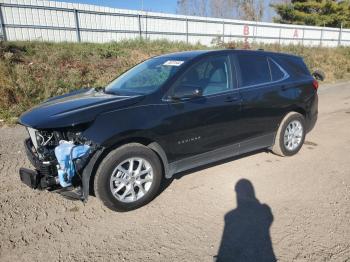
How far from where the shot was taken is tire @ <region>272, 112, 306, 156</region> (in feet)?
17.3

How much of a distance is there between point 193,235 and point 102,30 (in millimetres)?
15797

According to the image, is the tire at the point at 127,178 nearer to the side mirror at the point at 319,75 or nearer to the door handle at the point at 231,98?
the door handle at the point at 231,98

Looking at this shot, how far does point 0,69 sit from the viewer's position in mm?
9625

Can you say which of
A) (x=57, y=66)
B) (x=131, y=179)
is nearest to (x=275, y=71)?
(x=131, y=179)

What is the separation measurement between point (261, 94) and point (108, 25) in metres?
14.4

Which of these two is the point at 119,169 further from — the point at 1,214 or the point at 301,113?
the point at 301,113

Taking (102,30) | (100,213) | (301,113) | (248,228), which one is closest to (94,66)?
(102,30)

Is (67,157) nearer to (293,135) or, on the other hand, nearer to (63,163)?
(63,163)

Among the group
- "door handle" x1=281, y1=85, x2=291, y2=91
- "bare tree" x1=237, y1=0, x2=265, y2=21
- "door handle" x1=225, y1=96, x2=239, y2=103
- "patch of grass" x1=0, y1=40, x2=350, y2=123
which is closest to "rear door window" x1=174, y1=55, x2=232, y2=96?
"door handle" x1=225, y1=96, x2=239, y2=103

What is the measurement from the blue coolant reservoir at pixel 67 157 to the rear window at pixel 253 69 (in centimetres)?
248

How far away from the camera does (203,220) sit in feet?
11.6

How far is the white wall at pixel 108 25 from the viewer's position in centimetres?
1452

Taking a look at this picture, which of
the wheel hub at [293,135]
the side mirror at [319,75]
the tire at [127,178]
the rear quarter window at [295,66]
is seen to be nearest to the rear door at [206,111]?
the tire at [127,178]

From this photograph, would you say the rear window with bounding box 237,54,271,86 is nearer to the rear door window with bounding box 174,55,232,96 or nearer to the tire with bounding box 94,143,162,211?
the rear door window with bounding box 174,55,232,96
